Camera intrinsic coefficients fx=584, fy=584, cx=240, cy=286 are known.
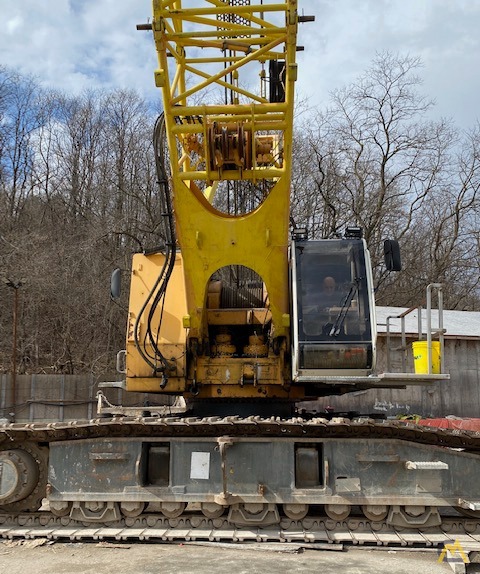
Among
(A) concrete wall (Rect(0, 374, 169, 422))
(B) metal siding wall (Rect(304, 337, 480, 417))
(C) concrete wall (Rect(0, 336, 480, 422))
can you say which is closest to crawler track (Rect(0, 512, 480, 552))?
(C) concrete wall (Rect(0, 336, 480, 422))

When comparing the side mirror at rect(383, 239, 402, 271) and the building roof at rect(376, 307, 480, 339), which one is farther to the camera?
the building roof at rect(376, 307, 480, 339)

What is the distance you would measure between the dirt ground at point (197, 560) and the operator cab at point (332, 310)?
181 cm

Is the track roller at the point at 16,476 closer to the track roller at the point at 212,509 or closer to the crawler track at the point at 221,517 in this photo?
the crawler track at the point at 221,517

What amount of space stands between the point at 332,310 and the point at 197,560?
115 inches

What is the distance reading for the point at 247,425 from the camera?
21.0 feet

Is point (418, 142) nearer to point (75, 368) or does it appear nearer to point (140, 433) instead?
point (75, 368)

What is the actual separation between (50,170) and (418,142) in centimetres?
2026

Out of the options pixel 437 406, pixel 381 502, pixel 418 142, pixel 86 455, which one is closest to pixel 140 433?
pixel 86 455

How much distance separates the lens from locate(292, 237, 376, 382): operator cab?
253 inches

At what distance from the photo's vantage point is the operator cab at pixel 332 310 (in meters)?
6.42

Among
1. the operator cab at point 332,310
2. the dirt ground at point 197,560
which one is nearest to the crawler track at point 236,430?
the operator cab at point 332,310

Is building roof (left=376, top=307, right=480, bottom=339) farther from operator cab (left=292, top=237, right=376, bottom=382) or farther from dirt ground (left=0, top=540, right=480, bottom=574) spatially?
dirt ground (left=0, top=540, right=480, bottom=574)

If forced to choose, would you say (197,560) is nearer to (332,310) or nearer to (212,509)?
(212,509)

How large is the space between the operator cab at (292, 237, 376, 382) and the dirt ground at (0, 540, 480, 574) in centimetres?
181
